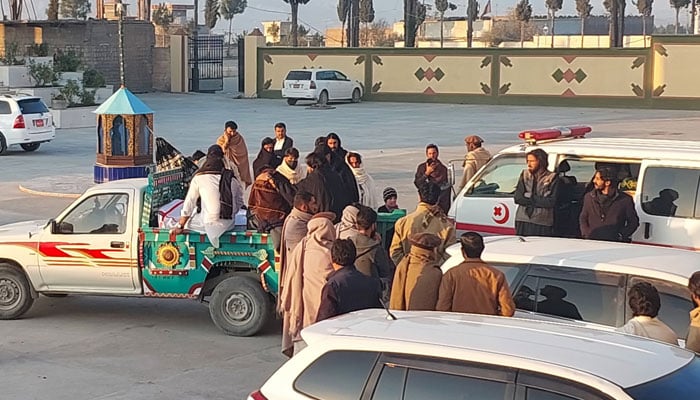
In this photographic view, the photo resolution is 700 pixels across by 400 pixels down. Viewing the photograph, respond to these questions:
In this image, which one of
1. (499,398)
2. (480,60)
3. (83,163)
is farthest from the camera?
(480,60)

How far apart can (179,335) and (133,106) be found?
1125cm

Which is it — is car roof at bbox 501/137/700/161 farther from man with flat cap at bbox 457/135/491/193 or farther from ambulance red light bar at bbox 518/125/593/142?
man with flat cap at bbox 457/135/491/193

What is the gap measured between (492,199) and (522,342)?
724 cm

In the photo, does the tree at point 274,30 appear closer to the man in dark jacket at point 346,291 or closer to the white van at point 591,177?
the white van at point 591,177

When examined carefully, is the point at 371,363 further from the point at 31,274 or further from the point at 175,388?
the point at 31,274

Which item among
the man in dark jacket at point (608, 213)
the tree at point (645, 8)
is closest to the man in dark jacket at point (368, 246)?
the man in dark jacket at point (608, 213)

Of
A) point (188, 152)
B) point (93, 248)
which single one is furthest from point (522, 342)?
point (188, 152)

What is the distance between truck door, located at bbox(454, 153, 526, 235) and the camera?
11906 millimetres

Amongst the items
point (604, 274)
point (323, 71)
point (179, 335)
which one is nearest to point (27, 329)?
point (179, 335)

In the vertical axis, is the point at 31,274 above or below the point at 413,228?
below

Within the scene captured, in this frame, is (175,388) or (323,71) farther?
(323,71)

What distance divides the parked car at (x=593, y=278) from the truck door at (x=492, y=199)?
3933 millimetres

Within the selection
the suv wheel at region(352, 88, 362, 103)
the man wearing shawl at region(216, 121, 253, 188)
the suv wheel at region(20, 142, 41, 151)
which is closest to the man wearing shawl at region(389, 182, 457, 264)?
the man wearing shawl at region(216, 121, 253, 188)

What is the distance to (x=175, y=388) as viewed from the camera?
9.07 m
